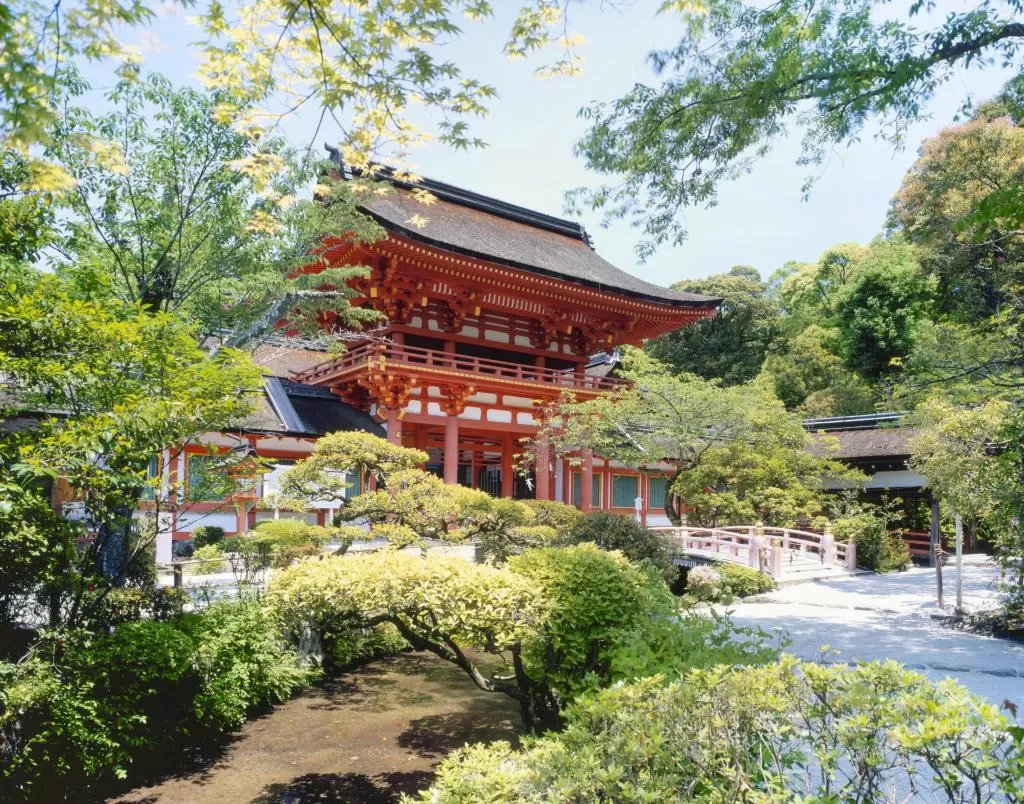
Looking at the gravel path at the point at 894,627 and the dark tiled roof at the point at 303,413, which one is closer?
the gravel path at the point at 894,627

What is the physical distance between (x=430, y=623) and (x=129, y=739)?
248cm

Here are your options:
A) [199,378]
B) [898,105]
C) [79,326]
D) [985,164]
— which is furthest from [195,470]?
[985,164]

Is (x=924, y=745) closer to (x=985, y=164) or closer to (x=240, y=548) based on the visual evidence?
(x=240, y=548)

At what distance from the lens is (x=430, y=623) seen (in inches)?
159

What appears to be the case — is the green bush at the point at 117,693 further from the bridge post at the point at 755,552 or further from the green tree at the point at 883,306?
the green tree at the point at 883,306

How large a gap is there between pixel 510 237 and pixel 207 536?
11645 mm

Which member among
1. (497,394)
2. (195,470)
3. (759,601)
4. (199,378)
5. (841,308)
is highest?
(841,308)

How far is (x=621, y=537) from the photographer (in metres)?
8.76

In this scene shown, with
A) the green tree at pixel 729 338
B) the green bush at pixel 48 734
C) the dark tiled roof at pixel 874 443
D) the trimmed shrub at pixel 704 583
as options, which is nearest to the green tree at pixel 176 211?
the green bush at pixel 48 734

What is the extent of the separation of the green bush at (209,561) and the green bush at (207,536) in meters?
0.98

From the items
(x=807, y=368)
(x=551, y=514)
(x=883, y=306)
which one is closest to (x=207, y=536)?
(x=551, y=514)

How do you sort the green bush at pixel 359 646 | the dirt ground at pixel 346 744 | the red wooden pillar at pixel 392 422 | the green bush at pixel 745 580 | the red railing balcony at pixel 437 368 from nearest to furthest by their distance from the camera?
the dirt ground at pixel 346 744
the green bush at pixel 359 646
the green bush at pixel 745 580
the red railing balcony at pixel 437 368
the red wooden pillar at pixel 392 422

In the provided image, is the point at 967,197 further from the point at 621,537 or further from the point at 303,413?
the point at 303,413

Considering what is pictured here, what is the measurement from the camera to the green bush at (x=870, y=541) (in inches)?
643
